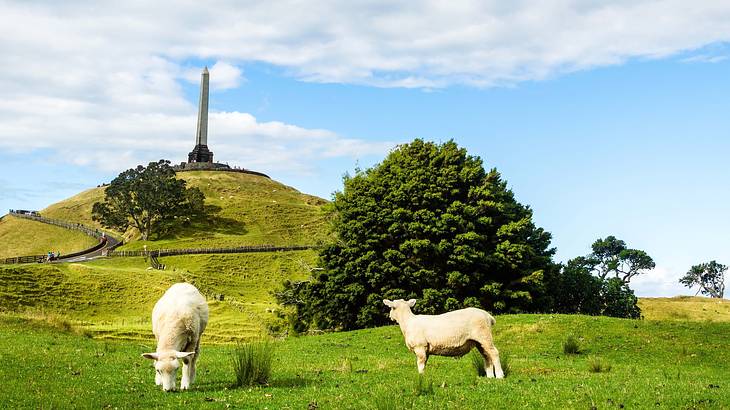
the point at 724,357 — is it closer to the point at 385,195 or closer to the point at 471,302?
the point at 471,302

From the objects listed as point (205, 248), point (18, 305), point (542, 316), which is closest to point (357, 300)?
point (542, 316)

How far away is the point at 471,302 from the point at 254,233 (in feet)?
326

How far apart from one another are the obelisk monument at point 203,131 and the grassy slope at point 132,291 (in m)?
72.1

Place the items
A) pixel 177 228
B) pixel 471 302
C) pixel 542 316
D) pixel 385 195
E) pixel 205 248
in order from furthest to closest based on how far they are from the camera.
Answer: pixel 177 228
pixel 205 248
pixel 385 195
pixel 471 302
pixel 542 316

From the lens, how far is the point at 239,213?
6058 inches

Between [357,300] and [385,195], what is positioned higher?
[385,195]

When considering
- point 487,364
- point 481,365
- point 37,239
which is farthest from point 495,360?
point 37,239

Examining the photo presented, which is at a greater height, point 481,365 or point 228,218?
point 228,218

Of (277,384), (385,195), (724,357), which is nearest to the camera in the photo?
(277,384)

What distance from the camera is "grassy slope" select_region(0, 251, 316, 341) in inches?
2507

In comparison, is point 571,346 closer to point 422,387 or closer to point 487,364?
point 487,364

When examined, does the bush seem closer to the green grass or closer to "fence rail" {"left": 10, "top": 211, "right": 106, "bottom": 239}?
the green grass

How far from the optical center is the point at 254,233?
457 feet

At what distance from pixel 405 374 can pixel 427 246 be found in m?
26.6
